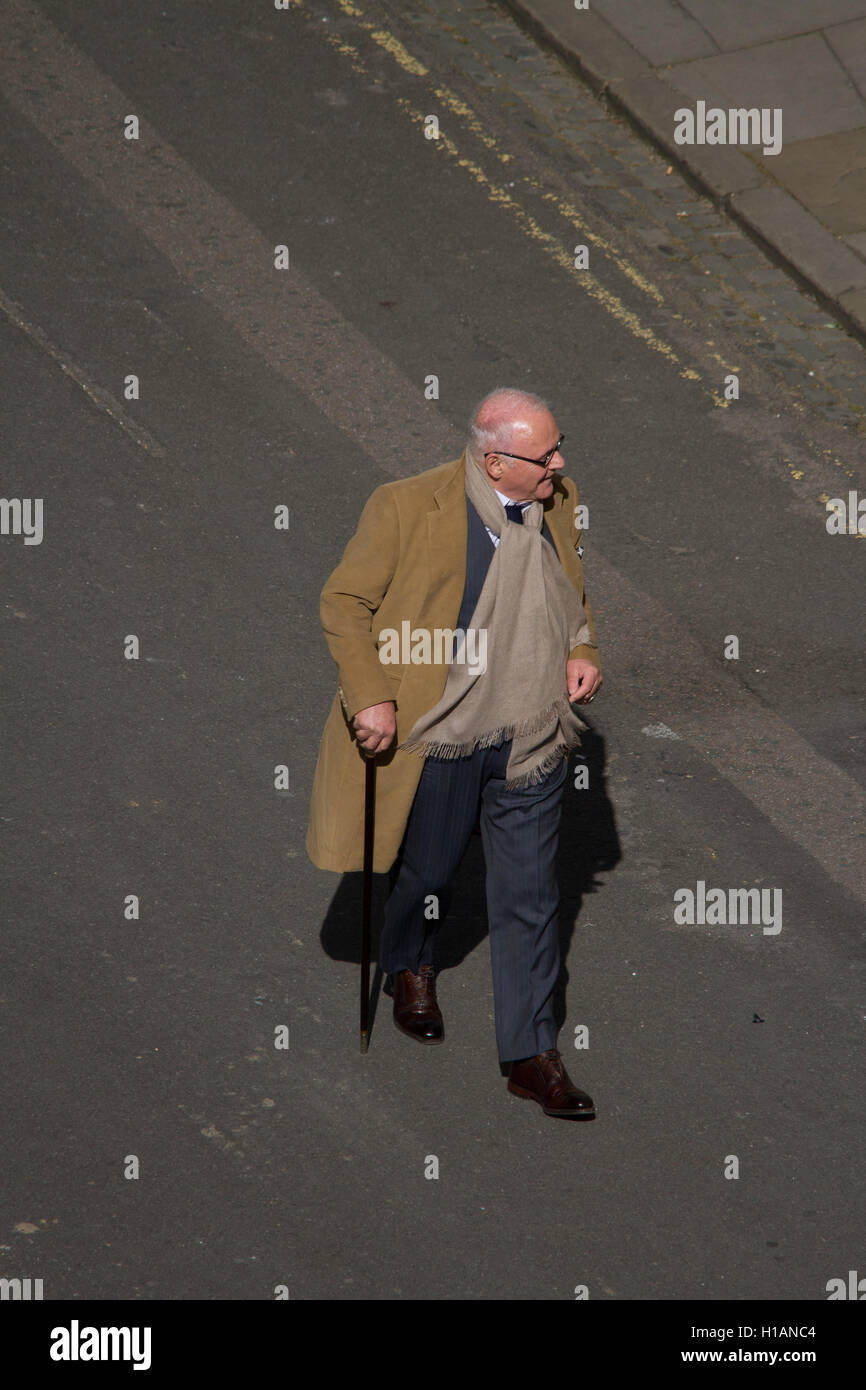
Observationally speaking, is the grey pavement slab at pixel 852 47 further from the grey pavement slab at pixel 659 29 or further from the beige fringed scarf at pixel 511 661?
the beige fringed scarf at pixel 511 661

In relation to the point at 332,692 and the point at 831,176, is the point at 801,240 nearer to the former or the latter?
the point at 831,176

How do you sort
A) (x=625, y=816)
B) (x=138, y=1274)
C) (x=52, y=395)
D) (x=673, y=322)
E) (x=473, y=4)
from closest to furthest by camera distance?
(x=138, y=1274) < (x=625, y=816) < (x=52, y=395) < (x=673, y=322) < (x=473, y=4)

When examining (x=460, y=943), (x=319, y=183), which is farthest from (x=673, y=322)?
(x=460, y=943)

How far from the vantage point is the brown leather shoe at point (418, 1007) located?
20.4ft

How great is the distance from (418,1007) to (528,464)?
76.8 inches

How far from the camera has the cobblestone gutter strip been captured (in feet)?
34.6

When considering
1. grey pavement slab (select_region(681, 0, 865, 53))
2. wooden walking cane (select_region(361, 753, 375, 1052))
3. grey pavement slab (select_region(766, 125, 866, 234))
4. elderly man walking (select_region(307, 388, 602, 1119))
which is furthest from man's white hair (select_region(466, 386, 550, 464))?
grey pavement slab (select_region(681, 0, 865, 53))

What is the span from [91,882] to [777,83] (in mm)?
7880

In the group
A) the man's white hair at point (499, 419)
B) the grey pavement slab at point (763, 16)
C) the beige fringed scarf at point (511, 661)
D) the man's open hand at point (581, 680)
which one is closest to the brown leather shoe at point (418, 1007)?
the beige fringed scarf at point (511, 661)

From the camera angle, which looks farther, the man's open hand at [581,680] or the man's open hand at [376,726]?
the man's open hand at [581,680]

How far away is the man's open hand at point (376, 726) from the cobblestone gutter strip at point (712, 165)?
569 centimetres

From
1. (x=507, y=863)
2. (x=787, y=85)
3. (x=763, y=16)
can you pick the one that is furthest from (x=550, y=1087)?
(x=763, y=16)

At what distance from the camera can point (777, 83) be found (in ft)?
39.0

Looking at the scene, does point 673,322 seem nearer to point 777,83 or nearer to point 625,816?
point 777,83
